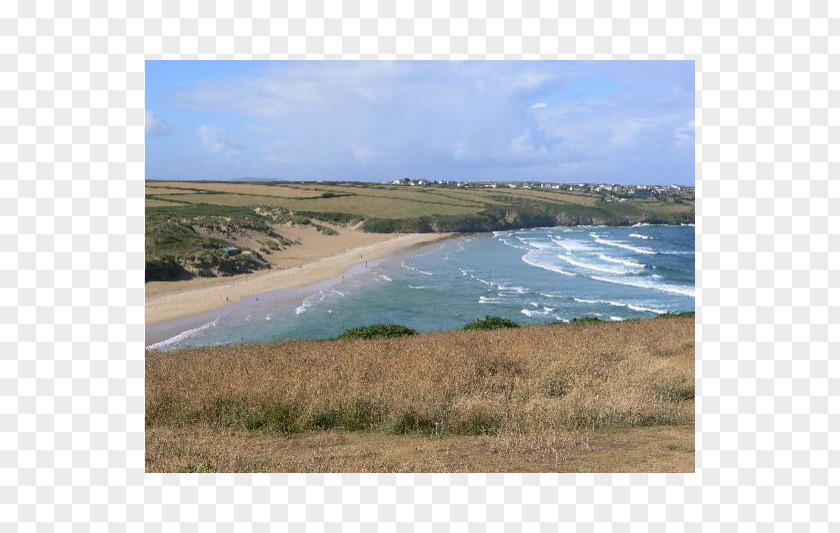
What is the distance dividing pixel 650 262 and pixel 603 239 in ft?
91.6

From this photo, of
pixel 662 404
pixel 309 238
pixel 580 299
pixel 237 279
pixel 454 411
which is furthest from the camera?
pixel 309 238

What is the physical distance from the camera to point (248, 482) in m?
5.88

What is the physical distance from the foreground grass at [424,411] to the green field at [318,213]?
3142 centimetres

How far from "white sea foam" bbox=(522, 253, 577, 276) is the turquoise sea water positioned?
90mm

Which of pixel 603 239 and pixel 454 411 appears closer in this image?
pixel 454 411

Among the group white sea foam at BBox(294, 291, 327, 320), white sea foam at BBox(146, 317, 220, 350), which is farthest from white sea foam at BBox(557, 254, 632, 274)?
white sea foam at BBox(146, 317, 220, 350)

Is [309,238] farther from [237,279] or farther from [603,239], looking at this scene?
[603,239]

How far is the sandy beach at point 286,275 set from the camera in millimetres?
35625

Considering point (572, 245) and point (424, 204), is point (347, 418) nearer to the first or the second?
point (572, 245)

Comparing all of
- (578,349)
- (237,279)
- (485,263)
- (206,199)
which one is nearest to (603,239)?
(485,263)

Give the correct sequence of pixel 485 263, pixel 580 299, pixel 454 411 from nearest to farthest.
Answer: pixel 454 411, pixel 580 299, pixel 485 263

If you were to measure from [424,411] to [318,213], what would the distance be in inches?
3038

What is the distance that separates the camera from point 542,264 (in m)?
60.2

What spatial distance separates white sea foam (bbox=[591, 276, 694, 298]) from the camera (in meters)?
47.0
